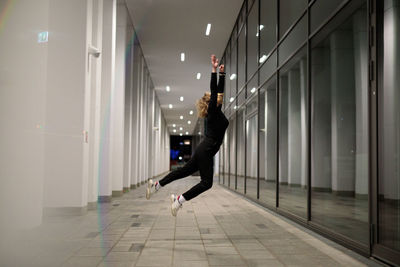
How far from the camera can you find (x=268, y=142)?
25.6 ft

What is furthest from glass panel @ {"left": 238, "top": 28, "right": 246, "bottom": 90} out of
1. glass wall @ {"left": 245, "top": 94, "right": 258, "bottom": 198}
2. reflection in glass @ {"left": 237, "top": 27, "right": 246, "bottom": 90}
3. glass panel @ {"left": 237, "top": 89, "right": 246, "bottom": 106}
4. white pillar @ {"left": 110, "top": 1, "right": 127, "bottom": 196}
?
white pillar @ {"left": 110, "top": 1, "right": 127, "bottom": 196}

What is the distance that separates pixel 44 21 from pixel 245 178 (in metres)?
6.81

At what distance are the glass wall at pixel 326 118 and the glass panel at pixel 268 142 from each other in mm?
20

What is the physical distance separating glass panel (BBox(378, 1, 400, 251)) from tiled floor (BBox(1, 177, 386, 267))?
37cm

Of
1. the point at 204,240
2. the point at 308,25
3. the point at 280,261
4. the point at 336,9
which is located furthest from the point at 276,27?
the point at 280,261

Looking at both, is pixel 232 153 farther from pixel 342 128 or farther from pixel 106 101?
pixel 342 128

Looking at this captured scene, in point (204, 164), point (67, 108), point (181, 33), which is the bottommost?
point (204, 164)

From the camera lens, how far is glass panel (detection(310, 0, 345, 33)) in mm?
4491

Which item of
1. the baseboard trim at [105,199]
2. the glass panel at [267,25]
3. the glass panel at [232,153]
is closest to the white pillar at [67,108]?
the baseboard trim at [105,199]

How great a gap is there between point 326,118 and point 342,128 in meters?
0.50

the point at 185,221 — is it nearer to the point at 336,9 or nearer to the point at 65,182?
the point at 65,182

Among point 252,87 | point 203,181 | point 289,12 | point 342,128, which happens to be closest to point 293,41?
point 289,12

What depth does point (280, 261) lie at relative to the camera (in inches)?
131

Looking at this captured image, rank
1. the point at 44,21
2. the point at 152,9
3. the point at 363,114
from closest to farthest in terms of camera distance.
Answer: the point at 363,114
the point at 44,21
the point at 152,9
